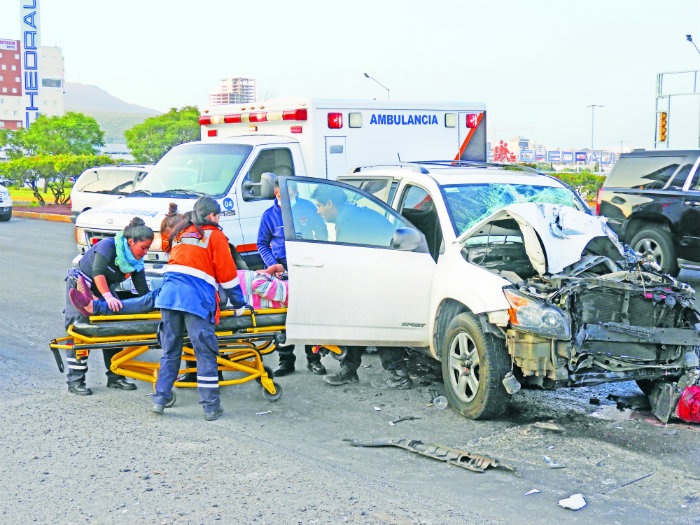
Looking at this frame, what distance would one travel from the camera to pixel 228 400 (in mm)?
6848

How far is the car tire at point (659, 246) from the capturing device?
41.8 feet

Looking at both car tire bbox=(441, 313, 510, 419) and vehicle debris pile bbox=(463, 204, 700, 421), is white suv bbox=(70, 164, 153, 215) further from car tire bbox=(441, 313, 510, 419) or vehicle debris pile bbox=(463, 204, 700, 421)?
vehicle debris pile bbox=(463, 204, 700, 421)

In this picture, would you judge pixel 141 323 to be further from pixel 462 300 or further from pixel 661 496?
pixel 661 496

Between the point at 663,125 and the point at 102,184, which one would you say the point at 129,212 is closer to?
the point at 102,184

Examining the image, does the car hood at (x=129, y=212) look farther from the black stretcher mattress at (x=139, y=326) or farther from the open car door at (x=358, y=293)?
the open car door at (x=358, y=293)

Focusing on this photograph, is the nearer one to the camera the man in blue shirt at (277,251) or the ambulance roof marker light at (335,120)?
the man in blue shirt at (277,251)

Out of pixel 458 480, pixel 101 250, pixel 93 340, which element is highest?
pixel 101 250

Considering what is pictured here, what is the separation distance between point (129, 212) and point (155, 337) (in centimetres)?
345

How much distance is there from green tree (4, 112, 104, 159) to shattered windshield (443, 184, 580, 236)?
1251 inches

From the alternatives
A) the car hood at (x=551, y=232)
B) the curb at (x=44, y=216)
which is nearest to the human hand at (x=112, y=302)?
the car hood at (x=551, y=232)

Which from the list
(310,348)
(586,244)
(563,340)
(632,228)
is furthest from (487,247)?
(632,228)

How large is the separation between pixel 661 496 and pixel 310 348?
3621 mm

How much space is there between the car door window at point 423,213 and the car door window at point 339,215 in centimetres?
37

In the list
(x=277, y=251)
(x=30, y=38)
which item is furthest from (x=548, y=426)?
(x=30, y=38)
